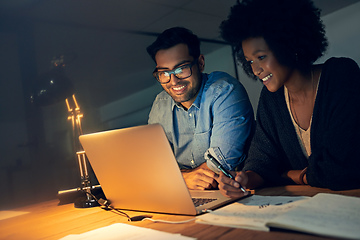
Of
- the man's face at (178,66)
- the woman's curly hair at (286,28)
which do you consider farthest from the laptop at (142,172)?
the man's face at (178,66)

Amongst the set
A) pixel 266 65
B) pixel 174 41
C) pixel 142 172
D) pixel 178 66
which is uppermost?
pixel 174 41

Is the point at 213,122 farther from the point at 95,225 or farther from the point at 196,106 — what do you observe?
the point at 95,225

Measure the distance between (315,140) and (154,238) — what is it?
36.8 inches

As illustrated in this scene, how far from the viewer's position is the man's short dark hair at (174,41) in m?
1.89

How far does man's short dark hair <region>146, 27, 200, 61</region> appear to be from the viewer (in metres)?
1.89

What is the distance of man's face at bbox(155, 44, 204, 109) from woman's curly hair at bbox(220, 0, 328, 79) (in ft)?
1.49

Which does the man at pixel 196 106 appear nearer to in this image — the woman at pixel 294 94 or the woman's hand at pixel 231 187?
the woman at pixel 294 94

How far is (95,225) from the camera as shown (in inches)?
36.1

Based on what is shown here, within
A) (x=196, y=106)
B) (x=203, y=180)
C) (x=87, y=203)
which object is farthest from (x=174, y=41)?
(x=87, y=203)

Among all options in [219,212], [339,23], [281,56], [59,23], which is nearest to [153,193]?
[219,212]

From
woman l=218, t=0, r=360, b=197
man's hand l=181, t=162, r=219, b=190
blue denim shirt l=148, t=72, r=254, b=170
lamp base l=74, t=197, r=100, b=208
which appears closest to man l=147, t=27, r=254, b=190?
blue denim shirt l=148, t=72, r=254, b=170

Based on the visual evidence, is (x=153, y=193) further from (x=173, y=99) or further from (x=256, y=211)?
(x=173, y=99)

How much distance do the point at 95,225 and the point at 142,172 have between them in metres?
0.23

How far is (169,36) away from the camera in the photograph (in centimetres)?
192
